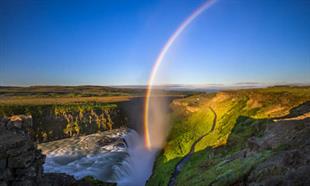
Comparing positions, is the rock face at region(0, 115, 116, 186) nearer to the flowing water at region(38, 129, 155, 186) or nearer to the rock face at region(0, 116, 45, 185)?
the rock face at region(0, 116, 45, 185)

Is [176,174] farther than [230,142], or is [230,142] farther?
[176,174]

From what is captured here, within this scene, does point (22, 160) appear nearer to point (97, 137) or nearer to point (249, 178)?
point (249, 178)

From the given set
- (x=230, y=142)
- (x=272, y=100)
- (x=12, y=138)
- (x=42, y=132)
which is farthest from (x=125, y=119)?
(x=12, y=138)

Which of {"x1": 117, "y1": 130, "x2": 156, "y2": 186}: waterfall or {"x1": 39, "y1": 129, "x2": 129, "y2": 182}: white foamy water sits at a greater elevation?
{"x1": 39, "y1": 129, "x2": 129, "y2": 182}: white foamy water

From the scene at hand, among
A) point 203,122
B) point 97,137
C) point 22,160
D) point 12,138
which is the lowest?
point 97,137

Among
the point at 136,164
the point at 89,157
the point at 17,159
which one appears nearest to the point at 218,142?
the point at 136,164

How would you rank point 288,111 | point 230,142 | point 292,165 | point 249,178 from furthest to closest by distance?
point 288,111, point 230,142, point 249,178, point 292,165

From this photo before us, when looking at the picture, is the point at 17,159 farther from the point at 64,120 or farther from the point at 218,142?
the point at 64,120

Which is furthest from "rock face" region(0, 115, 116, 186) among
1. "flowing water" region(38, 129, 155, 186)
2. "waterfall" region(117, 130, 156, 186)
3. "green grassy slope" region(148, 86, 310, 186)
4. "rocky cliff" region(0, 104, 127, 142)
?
"rocky cliff" region(0, 104, 127, 142)
